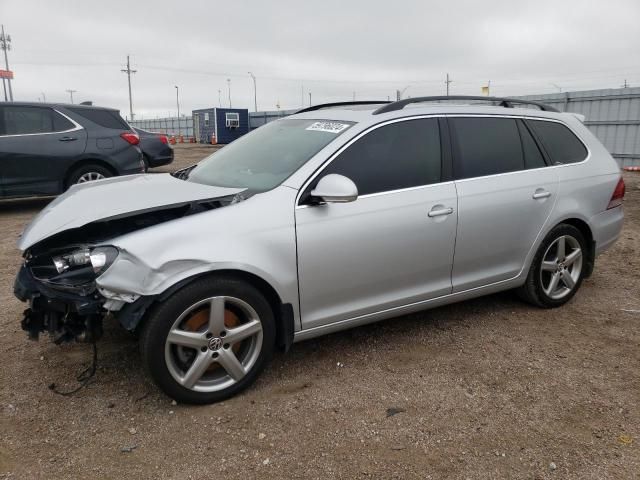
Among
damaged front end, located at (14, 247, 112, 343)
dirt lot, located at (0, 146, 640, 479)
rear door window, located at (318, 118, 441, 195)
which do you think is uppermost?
rear door window, located at (318, 118, 441, 195)

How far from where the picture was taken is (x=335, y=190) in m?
2.84

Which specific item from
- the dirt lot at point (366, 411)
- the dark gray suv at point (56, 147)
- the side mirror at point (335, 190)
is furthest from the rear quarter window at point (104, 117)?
the side mirror at point (335, 190)

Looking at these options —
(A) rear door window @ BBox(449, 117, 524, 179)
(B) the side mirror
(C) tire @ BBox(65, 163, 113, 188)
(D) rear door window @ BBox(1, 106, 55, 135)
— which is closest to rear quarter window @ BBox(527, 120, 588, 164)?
(A) rear door window @ BBox(449, 117, 524, 179)

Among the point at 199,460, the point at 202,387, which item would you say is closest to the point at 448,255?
the point at 202,387

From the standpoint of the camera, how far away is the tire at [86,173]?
775 centimetres

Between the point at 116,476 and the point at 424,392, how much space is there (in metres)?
1.67

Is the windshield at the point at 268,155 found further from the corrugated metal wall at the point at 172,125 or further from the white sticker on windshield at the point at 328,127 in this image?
the corrugated metal wall at the point at 172,125

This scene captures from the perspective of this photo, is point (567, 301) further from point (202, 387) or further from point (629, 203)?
point (629, 203)

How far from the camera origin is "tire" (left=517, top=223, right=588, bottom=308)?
4.04 m

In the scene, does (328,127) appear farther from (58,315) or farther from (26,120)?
(26,120)

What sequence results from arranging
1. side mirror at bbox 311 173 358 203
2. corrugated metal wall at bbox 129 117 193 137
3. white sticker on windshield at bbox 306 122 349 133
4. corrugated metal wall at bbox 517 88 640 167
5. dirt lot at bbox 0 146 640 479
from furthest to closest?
corrugated metal wall at bbox 129 117 193 137 < corrugated metal wall at bbox 517 88 640 167 < white sticker on windshield at bbox 306 122 349 133 < side mirror at bbox 311 173 358 203 < dirt lot at bbox 0 146 640 479

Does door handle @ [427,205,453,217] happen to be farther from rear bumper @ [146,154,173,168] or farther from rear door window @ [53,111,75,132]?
rear bumper @ [146,154,173,168]

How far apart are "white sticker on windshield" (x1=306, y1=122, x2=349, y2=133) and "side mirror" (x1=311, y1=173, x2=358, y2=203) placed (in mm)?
500

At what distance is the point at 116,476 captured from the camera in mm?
2309
